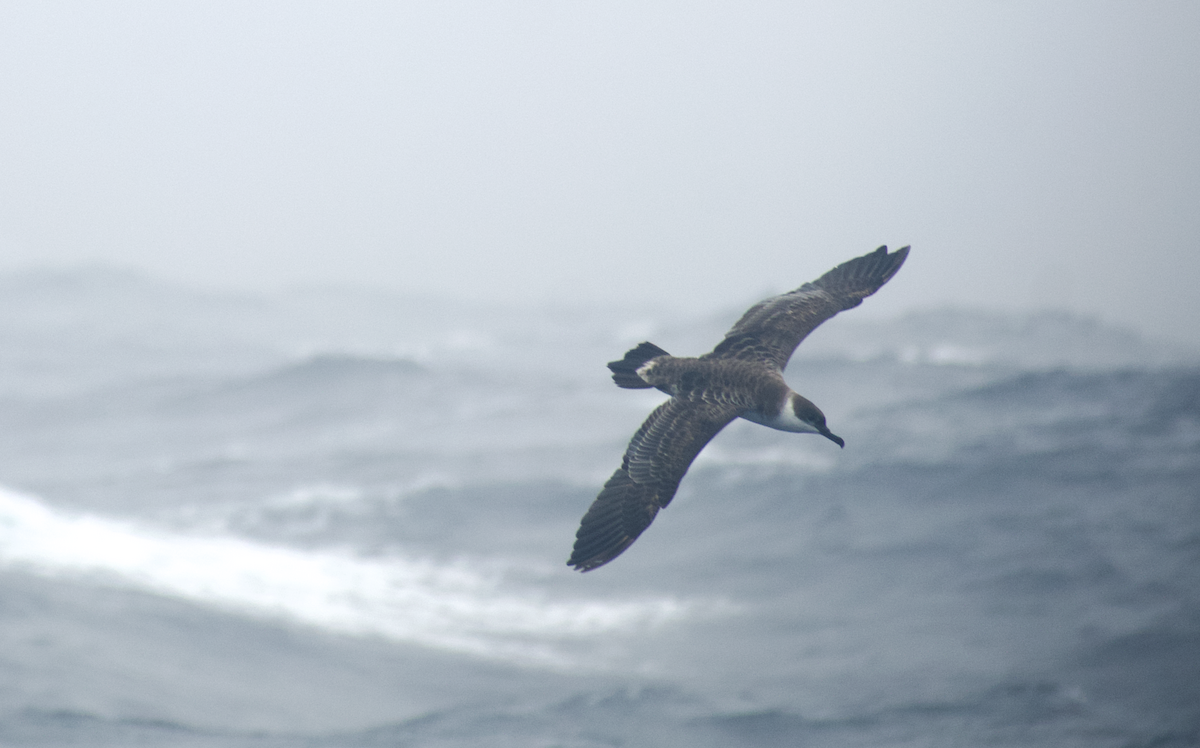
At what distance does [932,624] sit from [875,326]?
1458 inches

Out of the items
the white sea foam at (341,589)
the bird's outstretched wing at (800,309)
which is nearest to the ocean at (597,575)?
the white sea foam at (341,589)

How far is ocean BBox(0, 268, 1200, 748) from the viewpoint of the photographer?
1577 cm

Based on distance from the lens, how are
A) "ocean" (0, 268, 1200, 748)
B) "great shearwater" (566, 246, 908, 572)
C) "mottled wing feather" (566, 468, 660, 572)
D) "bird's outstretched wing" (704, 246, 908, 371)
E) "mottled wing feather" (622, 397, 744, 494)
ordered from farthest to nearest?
"ocean" (0, 268, 1200, 748) < "bird's outstretched wing" (704, 246, 908, 371) < "mottled wing feather" (622, 397, 744, 494) < "great shearwater" (566, 246, 908, 572) < "mottled wing feather" (566, 468, 660, 572)

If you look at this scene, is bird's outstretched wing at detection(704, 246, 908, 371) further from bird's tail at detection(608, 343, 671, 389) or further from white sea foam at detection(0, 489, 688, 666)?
white sea foam at detection(0, 489, 688, 666)

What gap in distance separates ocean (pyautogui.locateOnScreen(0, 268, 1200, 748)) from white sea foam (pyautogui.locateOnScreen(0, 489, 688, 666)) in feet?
0.27

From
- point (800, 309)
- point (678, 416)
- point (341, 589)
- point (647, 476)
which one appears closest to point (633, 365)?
point (678, 416)

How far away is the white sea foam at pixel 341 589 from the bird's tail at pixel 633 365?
34.0ft

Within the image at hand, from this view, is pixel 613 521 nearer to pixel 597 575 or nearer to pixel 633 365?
pixel 633 365

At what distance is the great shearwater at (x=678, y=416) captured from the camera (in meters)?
8.63

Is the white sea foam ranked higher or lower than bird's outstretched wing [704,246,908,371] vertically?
lower

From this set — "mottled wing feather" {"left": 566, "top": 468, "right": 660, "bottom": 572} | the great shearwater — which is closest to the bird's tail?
the great shearwater

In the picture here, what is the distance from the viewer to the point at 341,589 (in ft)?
69.9

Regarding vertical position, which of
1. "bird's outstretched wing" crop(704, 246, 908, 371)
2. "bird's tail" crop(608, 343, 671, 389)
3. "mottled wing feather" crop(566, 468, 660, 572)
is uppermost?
"bird's outstretched wing" crop(704, 246, 908, 371)

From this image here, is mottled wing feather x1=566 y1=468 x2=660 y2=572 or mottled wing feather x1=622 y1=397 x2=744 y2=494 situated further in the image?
mottled wing feather x1=622 y1=397 x2=744 y2=494
